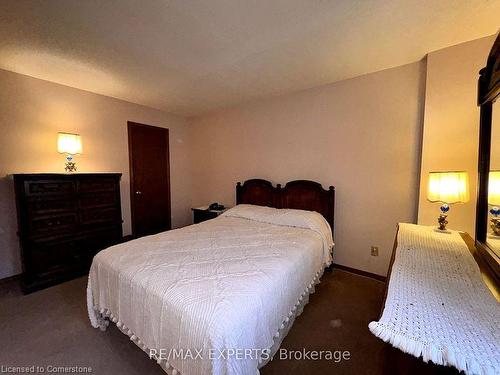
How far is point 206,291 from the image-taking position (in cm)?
118

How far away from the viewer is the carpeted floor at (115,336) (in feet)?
4.79

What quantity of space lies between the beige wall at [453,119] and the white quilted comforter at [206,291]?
122cm

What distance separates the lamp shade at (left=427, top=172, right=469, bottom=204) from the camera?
65.4 inches

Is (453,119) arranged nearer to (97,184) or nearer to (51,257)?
(97,184)

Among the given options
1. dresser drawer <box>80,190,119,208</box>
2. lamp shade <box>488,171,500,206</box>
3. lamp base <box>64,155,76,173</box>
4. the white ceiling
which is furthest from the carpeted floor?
the white ceiling

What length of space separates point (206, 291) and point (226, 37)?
1.97 m

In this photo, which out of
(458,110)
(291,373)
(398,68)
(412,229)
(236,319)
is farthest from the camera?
(398,68)

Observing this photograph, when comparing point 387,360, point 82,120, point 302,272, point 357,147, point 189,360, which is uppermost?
point 82,120

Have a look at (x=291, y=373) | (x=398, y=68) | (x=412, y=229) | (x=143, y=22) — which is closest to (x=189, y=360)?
(x=291, y=373)

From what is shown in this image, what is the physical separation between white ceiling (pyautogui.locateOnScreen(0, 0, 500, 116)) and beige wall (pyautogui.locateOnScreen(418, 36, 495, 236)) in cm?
14

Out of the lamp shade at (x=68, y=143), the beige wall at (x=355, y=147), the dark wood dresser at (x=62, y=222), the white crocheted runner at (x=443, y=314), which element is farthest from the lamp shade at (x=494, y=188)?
the lamp shade at (x=68, y=143)

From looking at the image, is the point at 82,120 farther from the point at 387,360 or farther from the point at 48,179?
the point at 387,360

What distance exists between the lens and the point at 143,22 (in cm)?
164

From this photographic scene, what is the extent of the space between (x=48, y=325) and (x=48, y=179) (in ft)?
4.85
